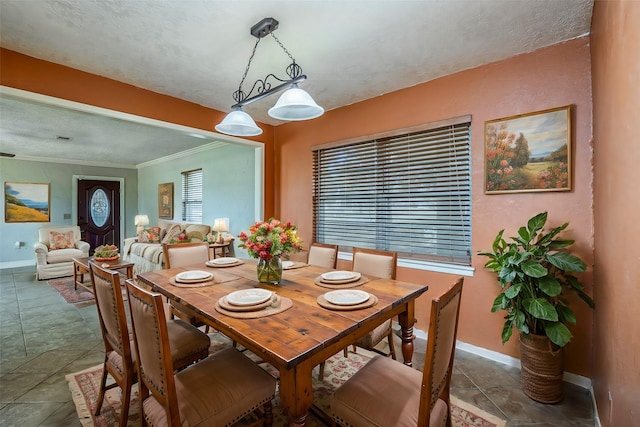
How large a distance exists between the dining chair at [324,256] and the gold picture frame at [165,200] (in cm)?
533

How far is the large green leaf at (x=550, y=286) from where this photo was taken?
5.95 ft

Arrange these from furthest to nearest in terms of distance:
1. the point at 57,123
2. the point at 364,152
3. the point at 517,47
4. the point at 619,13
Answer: the point at 57,123 → the point at 364,152 → the point at 517,47 → the point at 619,13

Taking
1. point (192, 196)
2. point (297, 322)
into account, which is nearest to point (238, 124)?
point (297, 322)

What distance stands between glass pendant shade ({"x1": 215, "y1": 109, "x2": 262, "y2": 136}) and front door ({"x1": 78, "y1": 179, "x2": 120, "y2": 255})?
23.8 ft

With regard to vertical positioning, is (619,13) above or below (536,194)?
above

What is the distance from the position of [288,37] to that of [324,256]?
1.81 m

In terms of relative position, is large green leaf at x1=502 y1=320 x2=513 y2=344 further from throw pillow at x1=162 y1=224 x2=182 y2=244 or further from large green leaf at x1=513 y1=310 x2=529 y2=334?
throw pillow at x1=162 y1=224 x2=182 y2=244

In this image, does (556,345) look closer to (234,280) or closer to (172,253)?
(234,280)

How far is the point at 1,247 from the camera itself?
612cm

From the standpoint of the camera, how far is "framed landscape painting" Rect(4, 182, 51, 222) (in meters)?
6.23

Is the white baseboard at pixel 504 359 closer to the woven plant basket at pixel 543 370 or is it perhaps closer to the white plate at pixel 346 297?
the woven plant basket at pixel 543 370

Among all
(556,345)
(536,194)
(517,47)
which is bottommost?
(556,345)

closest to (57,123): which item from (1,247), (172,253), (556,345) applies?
(172,253)

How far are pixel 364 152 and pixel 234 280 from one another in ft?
6.83
